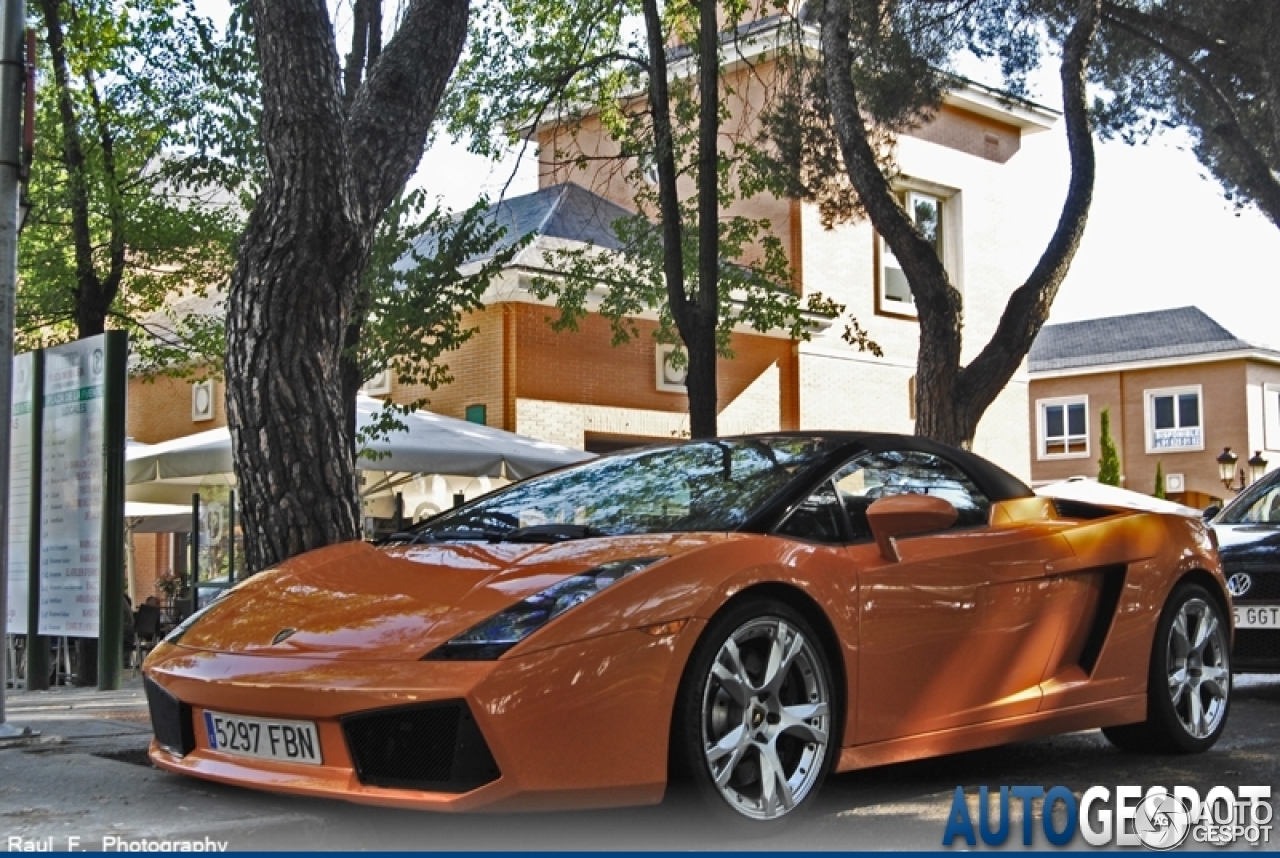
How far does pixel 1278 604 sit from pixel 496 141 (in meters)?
10.4

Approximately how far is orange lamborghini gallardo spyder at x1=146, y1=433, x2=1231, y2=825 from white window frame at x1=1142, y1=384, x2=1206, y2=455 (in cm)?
4448

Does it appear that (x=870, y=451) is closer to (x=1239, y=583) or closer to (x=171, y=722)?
(x=171, y=722)

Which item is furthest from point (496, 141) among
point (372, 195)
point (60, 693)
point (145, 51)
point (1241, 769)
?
point (1241, 769)

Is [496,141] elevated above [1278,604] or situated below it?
above

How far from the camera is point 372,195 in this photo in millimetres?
7219

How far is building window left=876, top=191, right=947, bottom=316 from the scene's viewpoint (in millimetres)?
26984

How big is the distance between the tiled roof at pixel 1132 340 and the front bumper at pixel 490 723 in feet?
144

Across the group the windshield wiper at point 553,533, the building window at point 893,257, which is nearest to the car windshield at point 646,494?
the windshield wiper at point 553,533

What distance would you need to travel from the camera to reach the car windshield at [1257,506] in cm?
970

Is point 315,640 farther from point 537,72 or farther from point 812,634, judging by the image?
point 537,72

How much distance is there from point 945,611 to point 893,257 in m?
22.7

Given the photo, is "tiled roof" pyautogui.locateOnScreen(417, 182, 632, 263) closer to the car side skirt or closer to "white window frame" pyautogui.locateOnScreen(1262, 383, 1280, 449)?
the car side skirt

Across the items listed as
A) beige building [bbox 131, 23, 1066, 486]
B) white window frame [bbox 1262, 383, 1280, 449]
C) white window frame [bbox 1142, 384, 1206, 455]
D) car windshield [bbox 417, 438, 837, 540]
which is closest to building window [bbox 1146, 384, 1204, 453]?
white window frame [bbox 1142, 384, 1206, 455]

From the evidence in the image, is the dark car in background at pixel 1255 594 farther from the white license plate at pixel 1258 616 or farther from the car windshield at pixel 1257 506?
the car windshield at pixel 1257 506
